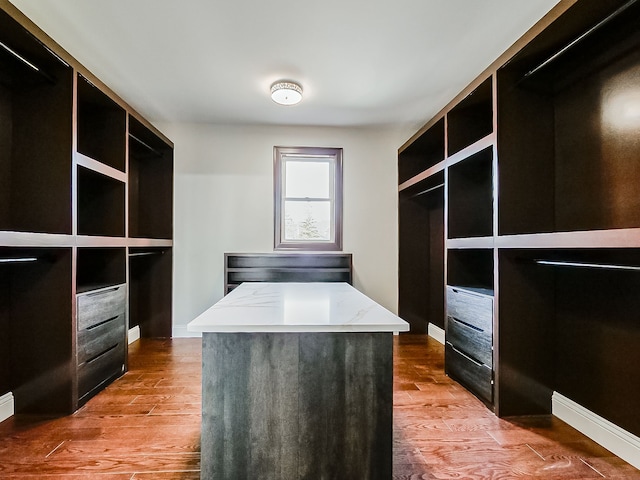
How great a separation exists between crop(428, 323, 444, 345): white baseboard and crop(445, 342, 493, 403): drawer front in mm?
891

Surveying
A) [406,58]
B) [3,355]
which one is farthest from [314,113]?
[3,355]

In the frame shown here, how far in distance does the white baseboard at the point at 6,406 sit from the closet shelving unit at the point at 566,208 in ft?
9.56

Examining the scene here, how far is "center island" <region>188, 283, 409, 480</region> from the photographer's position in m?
1.20

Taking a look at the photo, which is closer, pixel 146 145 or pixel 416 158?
pixel 146 145

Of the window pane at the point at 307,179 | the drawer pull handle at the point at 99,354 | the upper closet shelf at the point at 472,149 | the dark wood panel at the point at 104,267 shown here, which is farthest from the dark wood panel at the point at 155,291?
the upper closet shelf at the point at 472,149

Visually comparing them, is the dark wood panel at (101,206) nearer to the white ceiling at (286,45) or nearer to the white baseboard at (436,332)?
the white ceiling at (286,45)

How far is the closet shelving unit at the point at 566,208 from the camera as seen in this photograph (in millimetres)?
1603

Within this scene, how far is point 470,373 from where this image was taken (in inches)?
90.6

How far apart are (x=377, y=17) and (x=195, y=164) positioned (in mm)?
2524

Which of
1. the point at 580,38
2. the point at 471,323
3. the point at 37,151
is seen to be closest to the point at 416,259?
the point at 471,323

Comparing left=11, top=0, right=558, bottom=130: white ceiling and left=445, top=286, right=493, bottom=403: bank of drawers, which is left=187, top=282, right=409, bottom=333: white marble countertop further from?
left=11, top=0, right=558, bottom=130: white ceiling

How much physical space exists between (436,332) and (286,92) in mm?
2827

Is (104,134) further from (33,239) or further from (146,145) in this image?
(33,239)

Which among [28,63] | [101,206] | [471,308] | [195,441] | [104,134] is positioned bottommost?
[195,441]
